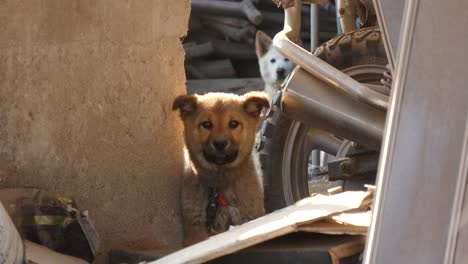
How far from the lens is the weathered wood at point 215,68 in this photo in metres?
12.2

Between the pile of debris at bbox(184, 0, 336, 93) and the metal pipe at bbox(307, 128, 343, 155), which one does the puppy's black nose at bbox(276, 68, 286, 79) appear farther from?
the metal pipe at bbox(307, 128, 343, 155)

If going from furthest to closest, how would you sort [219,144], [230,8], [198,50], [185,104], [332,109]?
1. [198,50]
2. [230,8]
3. [219,144]
4. [185,104]
5. [332,109]

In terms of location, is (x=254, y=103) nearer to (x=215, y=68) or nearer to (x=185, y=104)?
(x=185, y=104)

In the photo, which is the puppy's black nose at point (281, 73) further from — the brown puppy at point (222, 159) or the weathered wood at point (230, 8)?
the brown puppy at point (222, 159)

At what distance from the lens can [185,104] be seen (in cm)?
485

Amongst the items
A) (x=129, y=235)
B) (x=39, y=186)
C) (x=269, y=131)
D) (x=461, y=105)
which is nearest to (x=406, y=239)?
(x=461, y=105)

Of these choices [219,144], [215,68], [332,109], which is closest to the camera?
[332,109]

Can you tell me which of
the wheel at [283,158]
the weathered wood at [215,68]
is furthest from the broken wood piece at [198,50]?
the wheel at [283,158]

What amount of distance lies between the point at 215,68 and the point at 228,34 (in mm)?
443

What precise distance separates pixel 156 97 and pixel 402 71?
9.21 feet

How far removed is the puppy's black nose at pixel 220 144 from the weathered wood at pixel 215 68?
277 inches

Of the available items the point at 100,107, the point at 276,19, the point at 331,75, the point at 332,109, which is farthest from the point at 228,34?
the point at 100,107

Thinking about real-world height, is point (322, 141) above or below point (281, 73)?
below

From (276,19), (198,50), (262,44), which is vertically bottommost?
(198,50)
